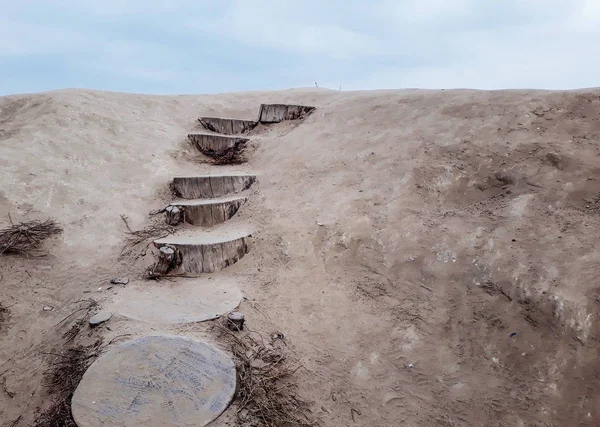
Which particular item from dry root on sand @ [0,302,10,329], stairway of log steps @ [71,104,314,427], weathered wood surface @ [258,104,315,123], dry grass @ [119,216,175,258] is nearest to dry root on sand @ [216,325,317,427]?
stairway of log steps @ [71,104,314,427]

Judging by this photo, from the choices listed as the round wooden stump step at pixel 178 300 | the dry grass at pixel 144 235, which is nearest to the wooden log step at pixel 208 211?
the dry grass at pixel 144 235

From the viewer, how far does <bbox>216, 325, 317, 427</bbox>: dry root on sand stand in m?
2.84

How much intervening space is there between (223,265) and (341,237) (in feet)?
4.51

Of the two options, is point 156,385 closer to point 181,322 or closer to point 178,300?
point 181,322

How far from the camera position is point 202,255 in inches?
179

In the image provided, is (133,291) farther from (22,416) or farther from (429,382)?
(429,382)

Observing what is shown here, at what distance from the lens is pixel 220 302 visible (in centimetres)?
389

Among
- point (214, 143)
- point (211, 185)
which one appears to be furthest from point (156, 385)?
point (214, 143)

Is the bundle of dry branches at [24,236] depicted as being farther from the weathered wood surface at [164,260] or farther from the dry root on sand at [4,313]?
the weathered wood surface at [164,260]

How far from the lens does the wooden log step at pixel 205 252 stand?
4.53 metres

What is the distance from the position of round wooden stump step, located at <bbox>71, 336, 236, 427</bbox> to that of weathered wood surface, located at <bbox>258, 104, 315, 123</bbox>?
19.5ft

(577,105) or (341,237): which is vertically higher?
(577,105)

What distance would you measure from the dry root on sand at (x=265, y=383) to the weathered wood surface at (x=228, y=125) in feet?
18.6

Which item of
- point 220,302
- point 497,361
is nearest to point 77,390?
point 220,302
